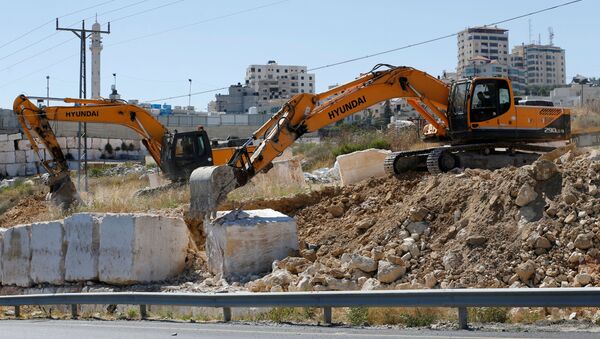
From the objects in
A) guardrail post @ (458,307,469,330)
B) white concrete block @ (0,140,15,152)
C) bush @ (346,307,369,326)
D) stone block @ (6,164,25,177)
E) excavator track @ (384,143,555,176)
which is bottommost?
bush @ (346,307,369,326)

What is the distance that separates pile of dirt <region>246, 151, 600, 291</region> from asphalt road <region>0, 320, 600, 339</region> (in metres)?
2.82

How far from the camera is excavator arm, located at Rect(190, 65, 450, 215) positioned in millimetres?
21484

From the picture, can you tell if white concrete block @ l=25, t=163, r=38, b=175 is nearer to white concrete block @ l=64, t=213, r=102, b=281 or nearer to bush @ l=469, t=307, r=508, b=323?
white concrete block @ l=64, t=213, r=102, b=281

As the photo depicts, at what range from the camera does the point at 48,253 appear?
2225 centimetres

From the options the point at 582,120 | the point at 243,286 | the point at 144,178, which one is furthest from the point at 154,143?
the point at 582,120

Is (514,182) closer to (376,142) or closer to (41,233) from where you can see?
(41,233)

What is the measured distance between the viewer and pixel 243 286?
1903 centimetres

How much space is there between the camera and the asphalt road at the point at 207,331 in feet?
38.9

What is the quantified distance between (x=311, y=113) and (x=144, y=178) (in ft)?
77.1

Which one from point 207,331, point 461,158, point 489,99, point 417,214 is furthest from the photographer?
point 489,99

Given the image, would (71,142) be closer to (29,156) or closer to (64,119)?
(29,156)

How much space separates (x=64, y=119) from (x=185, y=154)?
4289mm

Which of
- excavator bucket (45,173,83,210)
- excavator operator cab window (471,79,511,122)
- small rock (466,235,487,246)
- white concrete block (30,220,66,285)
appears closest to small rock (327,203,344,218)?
excavator operator cab window (471,79,511,122)

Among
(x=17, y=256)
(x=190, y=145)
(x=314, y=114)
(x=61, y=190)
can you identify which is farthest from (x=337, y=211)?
(x=61, y=190)
